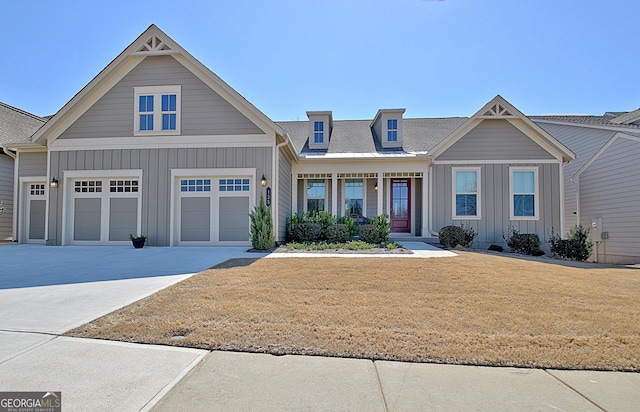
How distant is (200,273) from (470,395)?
5.04m

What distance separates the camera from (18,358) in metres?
2.83

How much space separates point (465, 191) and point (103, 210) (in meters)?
12.4

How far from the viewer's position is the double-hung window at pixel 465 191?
12.6 m

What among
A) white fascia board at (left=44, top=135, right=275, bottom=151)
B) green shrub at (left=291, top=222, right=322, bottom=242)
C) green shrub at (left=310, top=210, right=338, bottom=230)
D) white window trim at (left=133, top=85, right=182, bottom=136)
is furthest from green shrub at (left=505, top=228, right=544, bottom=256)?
white window trim at (left=133, top=85, right=182, bottom=136)

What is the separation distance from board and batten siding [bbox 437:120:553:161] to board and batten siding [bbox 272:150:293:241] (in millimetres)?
5557

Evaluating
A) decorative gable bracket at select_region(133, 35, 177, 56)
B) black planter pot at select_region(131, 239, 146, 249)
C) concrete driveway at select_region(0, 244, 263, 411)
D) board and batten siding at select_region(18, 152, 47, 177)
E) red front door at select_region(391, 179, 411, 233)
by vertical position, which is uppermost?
decorative gable bracket at select_region(133, 35, 177, 56)

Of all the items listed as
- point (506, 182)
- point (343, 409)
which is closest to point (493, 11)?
point (506, 182)

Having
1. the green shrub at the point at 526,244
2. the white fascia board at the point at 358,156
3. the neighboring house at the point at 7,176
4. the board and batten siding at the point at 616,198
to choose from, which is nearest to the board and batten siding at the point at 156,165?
the neighboring house at the point at 7,176

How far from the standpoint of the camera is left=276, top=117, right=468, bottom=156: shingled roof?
559 inches

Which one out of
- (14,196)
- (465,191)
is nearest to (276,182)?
(465,191)

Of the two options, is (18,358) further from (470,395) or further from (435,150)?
(435,150)

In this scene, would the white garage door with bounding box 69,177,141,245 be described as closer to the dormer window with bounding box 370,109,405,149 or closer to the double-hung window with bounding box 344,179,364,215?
the double-hung window with bounding box 344,179,364,215

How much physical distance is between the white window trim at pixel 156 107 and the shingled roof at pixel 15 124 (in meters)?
6.02

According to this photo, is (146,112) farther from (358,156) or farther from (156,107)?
(358,156)
